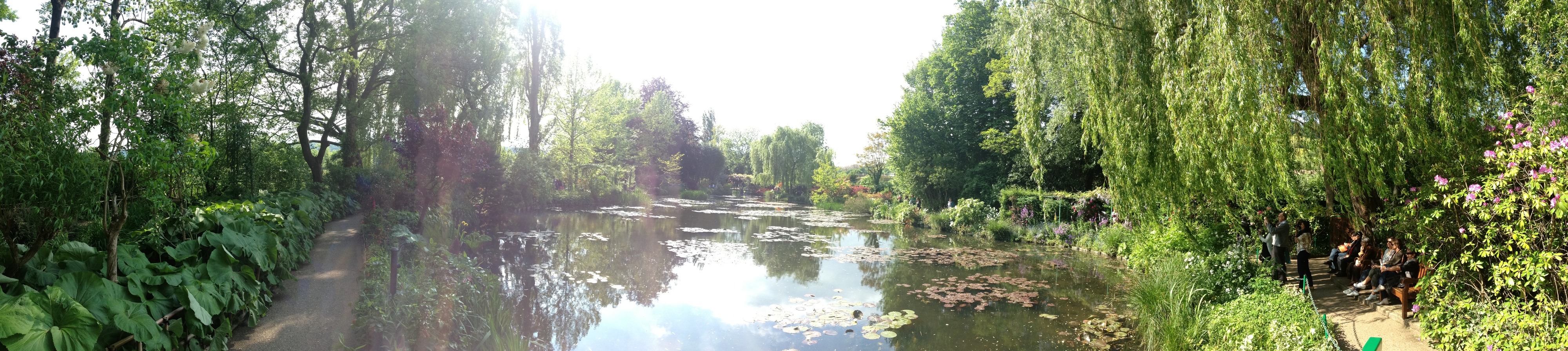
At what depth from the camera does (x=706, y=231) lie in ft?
55.0

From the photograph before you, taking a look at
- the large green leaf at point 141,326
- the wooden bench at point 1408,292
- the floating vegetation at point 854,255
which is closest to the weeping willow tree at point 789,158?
the floating vegetation at point 854,255

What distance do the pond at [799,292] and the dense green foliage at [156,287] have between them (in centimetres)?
234

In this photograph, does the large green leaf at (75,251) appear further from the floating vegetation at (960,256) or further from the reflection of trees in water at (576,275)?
the floating vegetation at (960,256)

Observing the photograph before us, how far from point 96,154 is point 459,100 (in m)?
13.3

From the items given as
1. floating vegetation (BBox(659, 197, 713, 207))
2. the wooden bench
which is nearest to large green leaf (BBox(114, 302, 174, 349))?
the wooden bench

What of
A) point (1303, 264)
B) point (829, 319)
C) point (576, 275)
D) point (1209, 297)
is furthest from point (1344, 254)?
point (576, 275)

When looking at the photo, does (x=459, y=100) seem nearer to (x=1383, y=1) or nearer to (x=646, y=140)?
(x=646, y=140)

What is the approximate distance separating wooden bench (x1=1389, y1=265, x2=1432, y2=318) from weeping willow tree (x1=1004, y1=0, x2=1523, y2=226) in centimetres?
69

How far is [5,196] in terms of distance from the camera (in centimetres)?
343

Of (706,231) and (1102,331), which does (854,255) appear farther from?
(1102,331)

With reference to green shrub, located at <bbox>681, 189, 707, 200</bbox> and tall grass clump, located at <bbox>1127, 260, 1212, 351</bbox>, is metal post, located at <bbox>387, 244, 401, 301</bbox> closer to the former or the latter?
tall grass clump, located at <bbox>1127, 260, 1212, 351</bbox>

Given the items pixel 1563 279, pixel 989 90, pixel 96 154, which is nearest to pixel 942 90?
pixel 989 90

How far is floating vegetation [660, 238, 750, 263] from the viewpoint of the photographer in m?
11.5

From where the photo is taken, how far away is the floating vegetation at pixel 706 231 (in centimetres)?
1631
